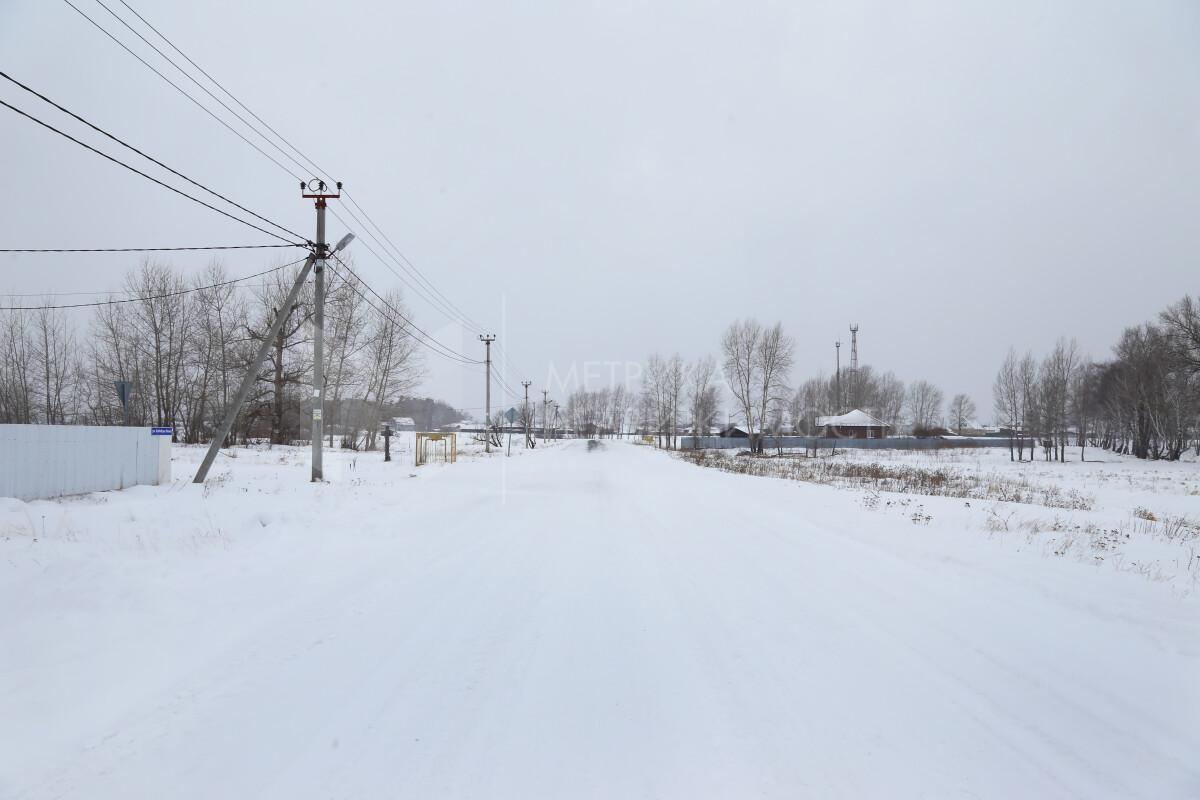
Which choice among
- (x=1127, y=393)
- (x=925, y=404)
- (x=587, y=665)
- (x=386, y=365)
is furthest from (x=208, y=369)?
(x=925, y=404)

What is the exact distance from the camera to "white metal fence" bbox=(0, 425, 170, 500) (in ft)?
30.3

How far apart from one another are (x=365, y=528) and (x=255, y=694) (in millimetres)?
5570

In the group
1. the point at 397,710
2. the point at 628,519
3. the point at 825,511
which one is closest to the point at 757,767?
the point at 397,710

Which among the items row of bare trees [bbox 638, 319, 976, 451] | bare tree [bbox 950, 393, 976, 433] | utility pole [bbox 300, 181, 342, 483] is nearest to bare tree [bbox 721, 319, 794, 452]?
row of bare trees [bbox 638, 319, 976, 451]

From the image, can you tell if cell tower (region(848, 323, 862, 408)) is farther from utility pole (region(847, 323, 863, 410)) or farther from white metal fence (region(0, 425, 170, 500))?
white metal fence (region(0, 425, 170, 500))

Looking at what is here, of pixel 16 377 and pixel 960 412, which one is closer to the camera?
pixel 16 377

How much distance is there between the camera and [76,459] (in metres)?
10.2

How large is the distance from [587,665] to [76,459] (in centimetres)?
1240

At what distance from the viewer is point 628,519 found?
9656 millimetres

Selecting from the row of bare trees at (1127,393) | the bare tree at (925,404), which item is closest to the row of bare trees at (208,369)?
the row of bare trees at (1127,393)

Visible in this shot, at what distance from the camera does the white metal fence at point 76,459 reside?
9227 millimetres

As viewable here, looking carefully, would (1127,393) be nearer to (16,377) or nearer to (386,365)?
(386,365)

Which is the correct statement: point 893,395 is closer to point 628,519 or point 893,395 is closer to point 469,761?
point 628,519

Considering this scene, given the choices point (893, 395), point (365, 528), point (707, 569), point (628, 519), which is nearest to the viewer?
point (707, 569)
